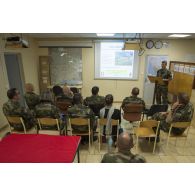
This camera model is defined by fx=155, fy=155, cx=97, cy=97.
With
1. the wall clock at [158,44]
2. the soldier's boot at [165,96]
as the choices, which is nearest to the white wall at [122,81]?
the wall clock at [158,44]

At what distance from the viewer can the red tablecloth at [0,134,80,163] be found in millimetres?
1384

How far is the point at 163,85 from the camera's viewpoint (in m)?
5.00

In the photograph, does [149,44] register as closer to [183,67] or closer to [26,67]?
[183,67]

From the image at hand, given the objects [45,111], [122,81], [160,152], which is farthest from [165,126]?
[122,81]

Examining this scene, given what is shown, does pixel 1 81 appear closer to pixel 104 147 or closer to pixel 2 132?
pixel 2 132

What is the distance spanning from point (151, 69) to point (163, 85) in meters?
0.88

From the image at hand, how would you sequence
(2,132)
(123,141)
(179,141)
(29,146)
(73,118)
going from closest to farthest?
(123,141) → (29,146) → (73,118) → (179,141) → (2,132)

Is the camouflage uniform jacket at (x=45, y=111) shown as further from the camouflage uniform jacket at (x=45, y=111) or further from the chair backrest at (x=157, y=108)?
the chair backrest at (x=157, y=108)
